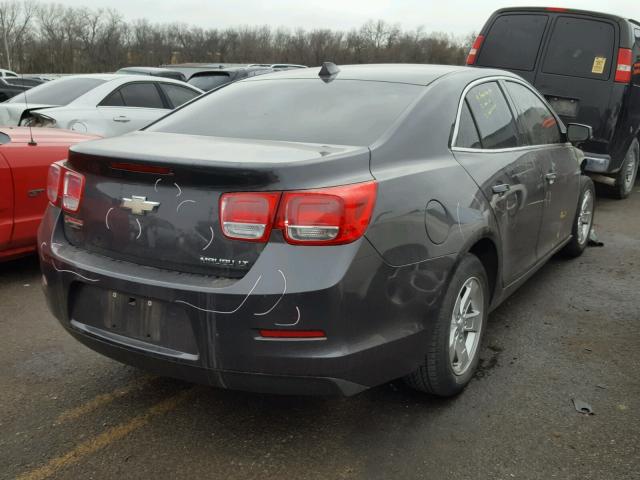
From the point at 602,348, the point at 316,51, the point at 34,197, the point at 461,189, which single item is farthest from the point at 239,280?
the point at 316,51

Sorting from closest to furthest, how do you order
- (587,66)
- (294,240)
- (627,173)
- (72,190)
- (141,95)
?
(294,240) < (72,190) < (587,66) < (627,173) < (141,95)

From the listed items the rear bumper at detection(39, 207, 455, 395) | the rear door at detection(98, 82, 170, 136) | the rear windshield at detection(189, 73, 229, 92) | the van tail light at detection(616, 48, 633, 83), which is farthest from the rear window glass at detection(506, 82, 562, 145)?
the rear windshield at detection(189, 73, 229, 92)

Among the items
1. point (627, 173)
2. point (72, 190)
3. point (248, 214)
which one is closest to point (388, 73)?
point (248, 214)

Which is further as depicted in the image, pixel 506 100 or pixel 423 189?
pixel 506 100

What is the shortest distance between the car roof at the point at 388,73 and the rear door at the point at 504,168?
0.21 meters

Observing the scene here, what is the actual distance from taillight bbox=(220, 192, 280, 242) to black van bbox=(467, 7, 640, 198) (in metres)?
5.81

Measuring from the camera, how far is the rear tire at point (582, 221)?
16.0 ft

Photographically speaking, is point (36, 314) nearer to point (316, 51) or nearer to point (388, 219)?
point (388, 219)

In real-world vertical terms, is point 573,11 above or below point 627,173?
above

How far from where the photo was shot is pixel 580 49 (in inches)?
279

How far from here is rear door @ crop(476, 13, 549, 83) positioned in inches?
287

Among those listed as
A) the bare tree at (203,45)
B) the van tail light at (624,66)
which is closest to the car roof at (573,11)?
the van tail light at (624,66)

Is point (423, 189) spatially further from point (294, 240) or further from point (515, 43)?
point (515, 43)

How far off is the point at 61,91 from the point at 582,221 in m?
6.36
